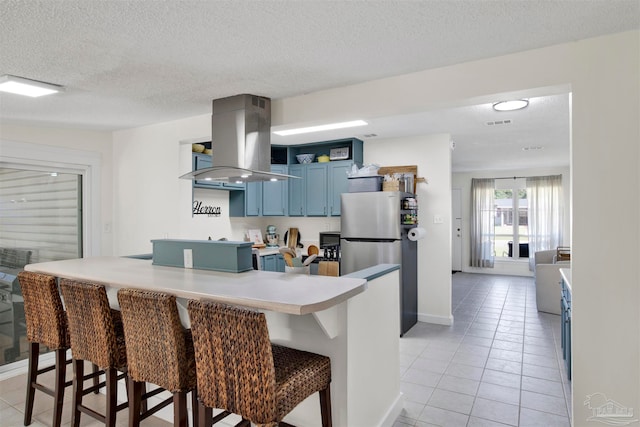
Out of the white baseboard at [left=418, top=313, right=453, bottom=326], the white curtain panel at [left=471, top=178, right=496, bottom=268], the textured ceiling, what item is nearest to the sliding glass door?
the textured ceiling

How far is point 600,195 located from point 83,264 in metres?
3.34

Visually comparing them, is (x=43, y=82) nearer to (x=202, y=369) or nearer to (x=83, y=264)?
(x=83, y=264)

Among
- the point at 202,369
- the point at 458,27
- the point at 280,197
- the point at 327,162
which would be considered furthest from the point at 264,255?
the point at 458,27

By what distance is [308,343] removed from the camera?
207 cm

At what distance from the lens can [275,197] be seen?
18.1ft

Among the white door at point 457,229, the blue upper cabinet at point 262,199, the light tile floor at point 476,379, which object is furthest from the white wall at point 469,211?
the blue upper cabinet at point 262,199

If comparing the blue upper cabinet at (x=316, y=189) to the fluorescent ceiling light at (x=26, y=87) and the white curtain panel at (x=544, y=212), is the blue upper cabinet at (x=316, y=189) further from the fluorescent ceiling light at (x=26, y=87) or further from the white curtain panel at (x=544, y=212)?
the white curtain panel at (x=544, y=212)

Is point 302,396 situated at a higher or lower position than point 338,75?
lower

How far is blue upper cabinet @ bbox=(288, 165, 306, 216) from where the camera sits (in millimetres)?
5418

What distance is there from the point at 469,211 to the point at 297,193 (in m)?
5.03

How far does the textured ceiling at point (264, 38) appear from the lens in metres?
1.70

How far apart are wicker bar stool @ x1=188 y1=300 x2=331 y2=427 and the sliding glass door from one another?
3118mm

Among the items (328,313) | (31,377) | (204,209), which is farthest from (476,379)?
(204,209)

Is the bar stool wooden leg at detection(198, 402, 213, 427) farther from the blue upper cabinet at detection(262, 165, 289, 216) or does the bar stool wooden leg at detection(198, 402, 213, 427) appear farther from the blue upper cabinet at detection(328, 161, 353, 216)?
the blue upper cabinet at detection(262, 165, 289, 216)
